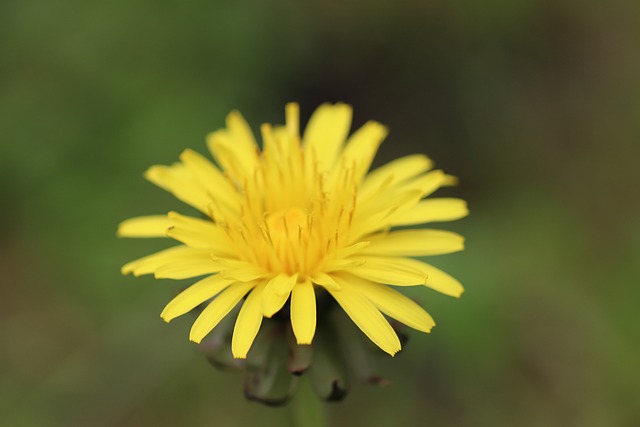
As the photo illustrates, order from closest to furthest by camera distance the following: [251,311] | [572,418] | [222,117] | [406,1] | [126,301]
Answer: [251,311], [572,418], [126,301], [222,117], [406,1]

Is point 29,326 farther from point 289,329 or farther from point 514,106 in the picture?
point 514,106

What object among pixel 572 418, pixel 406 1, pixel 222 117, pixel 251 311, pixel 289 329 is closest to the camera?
pixel 251 311

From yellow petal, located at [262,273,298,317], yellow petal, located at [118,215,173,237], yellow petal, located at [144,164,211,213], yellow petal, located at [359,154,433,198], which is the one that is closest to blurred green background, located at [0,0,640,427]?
yellow petal, located at [359,154,433,198]

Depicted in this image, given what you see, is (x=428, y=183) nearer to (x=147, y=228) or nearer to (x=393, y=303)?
(x=393, y=303)

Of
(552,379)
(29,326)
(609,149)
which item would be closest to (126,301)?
(29,326)

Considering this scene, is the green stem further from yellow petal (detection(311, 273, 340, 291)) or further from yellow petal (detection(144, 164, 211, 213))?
yellow petal (detection(144, 164, 211, 213))

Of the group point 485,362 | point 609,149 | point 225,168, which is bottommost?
point 485,362

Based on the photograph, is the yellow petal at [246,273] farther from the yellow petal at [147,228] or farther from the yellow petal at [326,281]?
the yellow petal at [147,228]

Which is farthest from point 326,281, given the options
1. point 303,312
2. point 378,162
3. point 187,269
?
point 378,162

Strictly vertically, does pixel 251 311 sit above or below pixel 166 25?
→ below
